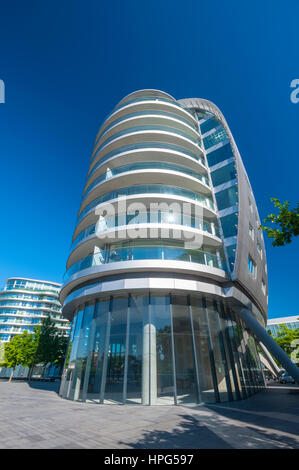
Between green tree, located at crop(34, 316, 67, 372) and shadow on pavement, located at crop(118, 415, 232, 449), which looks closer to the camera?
shadow on pavement, located at crop(118, 415, 232, 449)

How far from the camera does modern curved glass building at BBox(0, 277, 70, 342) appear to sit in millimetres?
64938

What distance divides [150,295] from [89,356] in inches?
191

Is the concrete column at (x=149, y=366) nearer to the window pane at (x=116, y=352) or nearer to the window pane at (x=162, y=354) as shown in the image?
the window pane at (x=162, y=354)

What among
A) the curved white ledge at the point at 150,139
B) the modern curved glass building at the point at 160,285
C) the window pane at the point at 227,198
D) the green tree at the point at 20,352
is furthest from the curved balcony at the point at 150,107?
the green tree at the point at 20,352

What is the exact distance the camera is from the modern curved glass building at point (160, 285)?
11305mm

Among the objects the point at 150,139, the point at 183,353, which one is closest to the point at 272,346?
the point at 183,353

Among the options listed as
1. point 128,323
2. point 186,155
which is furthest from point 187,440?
point 186,155

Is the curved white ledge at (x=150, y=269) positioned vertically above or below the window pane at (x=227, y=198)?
below

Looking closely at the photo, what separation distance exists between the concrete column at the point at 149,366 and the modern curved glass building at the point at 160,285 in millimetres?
43

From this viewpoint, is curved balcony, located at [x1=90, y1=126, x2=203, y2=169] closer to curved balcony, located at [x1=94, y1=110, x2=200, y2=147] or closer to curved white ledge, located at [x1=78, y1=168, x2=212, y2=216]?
curved balcony, located at [x1=94, y1=110, x2=200, y2=147]

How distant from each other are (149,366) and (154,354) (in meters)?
0.59

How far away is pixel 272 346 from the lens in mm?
14344

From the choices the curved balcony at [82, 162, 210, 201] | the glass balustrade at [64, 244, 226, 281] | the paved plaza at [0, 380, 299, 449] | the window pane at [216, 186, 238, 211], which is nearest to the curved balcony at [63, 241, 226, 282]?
the glass balustrade at [64, 244, 226, 281]
